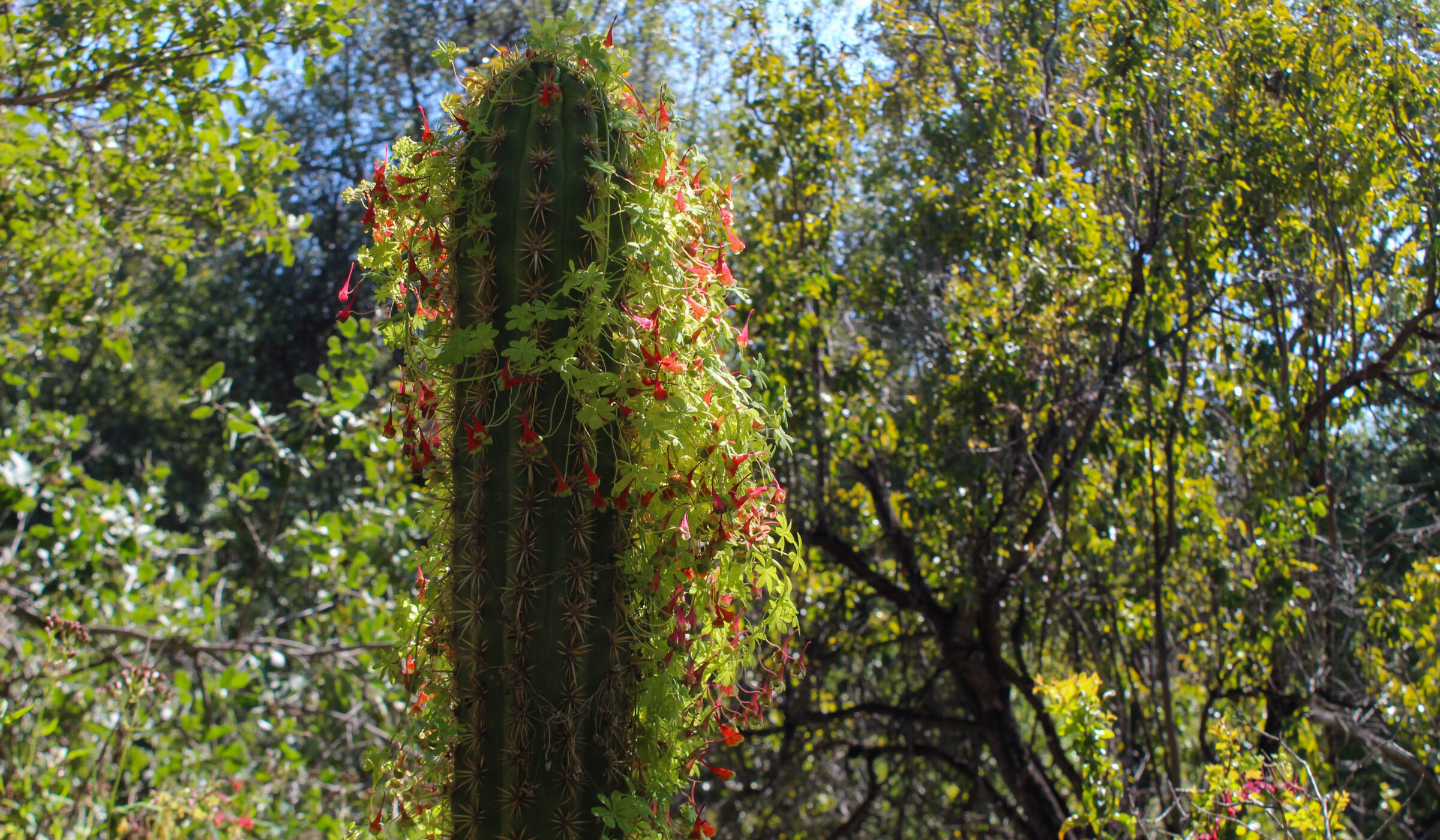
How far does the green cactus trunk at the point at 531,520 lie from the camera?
1.32 metres

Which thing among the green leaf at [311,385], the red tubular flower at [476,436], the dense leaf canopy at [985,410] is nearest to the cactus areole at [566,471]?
the red tubular flower at [476,436]

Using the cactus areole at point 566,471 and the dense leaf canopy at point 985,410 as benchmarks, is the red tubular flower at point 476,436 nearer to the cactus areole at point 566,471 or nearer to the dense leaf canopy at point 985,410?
the cactus areole at point 566,471

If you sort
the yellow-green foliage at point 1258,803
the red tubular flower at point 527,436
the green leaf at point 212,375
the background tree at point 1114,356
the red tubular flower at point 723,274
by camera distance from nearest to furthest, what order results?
the red tubular flower at point 527,436 → the red tubular flower at point 723,274 → the yellow-green foliage at point 1258,803 → the green leaf at point 212,375 → the background tree at point 1114,356

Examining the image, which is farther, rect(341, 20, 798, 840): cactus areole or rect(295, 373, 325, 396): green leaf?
rect(295, 373, 325, 396): green leaf

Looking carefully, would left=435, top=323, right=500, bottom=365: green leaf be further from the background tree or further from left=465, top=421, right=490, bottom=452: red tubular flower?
the background tree

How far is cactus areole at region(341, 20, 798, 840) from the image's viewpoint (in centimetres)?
133

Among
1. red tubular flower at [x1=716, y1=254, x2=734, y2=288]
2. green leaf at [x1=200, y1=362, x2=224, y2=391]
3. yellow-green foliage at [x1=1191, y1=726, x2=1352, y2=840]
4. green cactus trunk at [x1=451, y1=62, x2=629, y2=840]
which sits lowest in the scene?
yellow-green foliage at [x1=1191, y1=726, x2=1352, y2=840]

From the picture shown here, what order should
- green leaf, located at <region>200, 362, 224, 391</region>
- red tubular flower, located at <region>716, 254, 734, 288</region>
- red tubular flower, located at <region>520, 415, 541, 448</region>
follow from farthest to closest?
1. green leaf, located at <region>200, 362, 224, 391</region>
2. red tubular flower, located at <region>716, 254, 734, 288</region>
3. red tubular flower, located at <region>520, 415, 541, 448</region>

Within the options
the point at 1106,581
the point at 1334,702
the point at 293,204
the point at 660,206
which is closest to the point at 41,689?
A: the point at 660,206

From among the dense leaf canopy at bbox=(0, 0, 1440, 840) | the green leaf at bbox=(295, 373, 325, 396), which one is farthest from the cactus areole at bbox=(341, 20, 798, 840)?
the green leaf at bbox=(295, 373, 325, 396)

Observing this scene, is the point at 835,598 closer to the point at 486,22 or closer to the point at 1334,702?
the point at 1334,702

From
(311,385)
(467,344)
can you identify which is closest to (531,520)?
(467,344)

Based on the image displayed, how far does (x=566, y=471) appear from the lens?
53.7 inches

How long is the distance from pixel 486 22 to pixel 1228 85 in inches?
254
